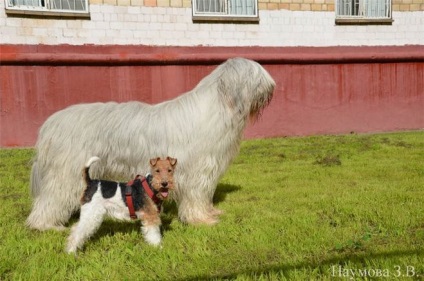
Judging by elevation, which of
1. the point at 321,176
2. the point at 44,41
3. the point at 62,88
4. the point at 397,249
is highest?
the point at 44,41

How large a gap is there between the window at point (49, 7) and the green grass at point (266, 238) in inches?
200

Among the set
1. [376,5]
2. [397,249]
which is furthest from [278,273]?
[376,5]

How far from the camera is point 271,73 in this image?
11523 millimetres

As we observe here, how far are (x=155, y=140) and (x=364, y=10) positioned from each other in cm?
1044

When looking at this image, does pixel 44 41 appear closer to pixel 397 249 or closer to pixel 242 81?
pixel 242 81

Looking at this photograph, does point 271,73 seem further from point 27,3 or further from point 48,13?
point 27,3

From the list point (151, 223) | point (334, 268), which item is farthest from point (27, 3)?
point (334, 268)

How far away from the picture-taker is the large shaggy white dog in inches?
173

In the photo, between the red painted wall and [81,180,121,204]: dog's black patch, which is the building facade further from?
[81,180,121,204]: dog's black patch

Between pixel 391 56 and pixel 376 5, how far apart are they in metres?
1.70

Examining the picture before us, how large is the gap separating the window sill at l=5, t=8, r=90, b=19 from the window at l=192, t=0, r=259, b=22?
2.93m

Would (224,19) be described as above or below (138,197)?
above

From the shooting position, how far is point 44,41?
33.0ft

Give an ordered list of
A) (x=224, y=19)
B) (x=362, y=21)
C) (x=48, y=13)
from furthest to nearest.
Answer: (x=362, y=21)
(x=224, y=19)
(x=48, y=13)
